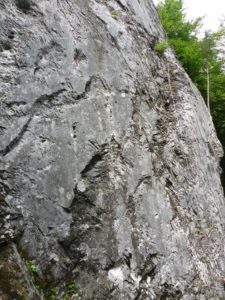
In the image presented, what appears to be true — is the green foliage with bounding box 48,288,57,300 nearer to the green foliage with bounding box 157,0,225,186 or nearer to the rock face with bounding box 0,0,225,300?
the rock face with bounding box 0,0,225,300

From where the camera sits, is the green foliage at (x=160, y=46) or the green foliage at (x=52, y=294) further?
the green foliage at (x=160, y=46)

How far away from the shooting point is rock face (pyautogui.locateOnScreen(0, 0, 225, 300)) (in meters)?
5.43

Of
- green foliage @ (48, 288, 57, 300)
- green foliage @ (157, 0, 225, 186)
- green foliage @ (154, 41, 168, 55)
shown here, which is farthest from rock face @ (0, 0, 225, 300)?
green foliage @ (157, 0, 225, 186)

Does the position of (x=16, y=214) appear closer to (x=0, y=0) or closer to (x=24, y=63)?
(x=24, y=63)

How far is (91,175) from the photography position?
6.34 metres

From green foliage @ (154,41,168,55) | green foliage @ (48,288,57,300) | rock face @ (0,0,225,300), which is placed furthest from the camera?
green foliage @ (154,41,168,55)

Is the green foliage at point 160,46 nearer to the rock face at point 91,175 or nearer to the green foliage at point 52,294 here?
the rock face at point 91,175

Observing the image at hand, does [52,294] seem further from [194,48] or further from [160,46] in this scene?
[194,48]

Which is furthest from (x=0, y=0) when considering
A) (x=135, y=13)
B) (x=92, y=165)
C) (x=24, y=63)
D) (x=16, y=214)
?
(x=135, y=13)

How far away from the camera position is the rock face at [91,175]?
17.8 feet

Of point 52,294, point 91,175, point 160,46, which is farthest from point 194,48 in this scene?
point 52,294

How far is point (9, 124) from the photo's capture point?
5.79 meters

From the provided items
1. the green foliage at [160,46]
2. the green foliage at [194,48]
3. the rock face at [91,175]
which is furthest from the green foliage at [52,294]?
the green foliage at [194,48]

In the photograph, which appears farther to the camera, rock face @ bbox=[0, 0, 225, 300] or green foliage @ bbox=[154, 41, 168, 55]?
green foliage @ bbox=[154, 41, 168, 55]
